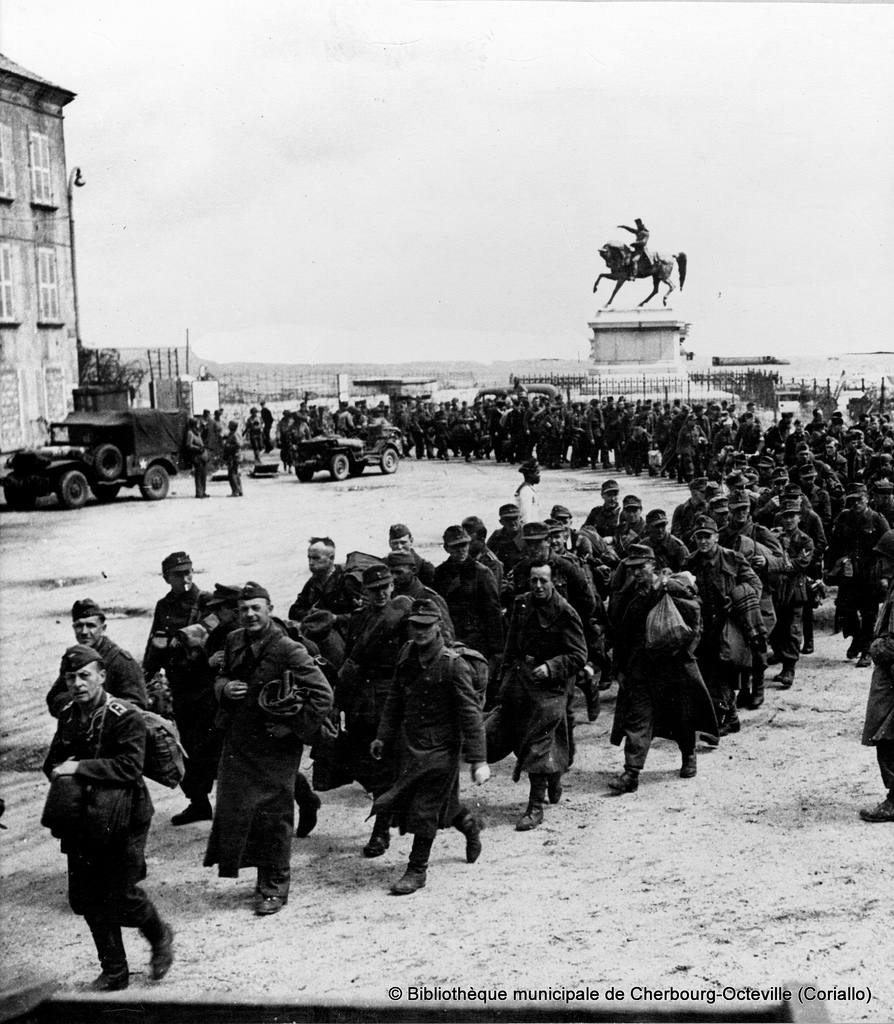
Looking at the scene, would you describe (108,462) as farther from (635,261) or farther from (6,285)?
(635,261)

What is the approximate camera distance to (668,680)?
299 inches

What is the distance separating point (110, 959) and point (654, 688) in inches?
151

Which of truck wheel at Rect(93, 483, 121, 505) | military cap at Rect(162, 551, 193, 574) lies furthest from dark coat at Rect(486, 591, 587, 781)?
truck wheel at Rect(93, 483, 121, 505)

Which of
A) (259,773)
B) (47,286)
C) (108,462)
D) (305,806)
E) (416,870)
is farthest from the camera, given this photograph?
(47,286)

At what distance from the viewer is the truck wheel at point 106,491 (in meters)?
21.0

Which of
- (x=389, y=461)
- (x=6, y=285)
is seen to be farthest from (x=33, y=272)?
(x=389, y=461)

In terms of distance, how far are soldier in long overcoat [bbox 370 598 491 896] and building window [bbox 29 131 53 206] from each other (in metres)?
19.3

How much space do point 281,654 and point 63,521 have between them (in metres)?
14.5

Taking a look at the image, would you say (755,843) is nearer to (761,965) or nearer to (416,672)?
(761,965)

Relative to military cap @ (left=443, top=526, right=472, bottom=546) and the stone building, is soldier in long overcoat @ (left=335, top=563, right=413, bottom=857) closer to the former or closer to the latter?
military cap @ (left=443, top=526, right=472, bottom=546)

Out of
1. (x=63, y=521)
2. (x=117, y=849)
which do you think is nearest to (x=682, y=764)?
(x=117, y=849)

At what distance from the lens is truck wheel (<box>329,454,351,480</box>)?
25.5 meters

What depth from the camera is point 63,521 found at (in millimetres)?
19328

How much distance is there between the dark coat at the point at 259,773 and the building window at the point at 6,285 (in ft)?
64.4
